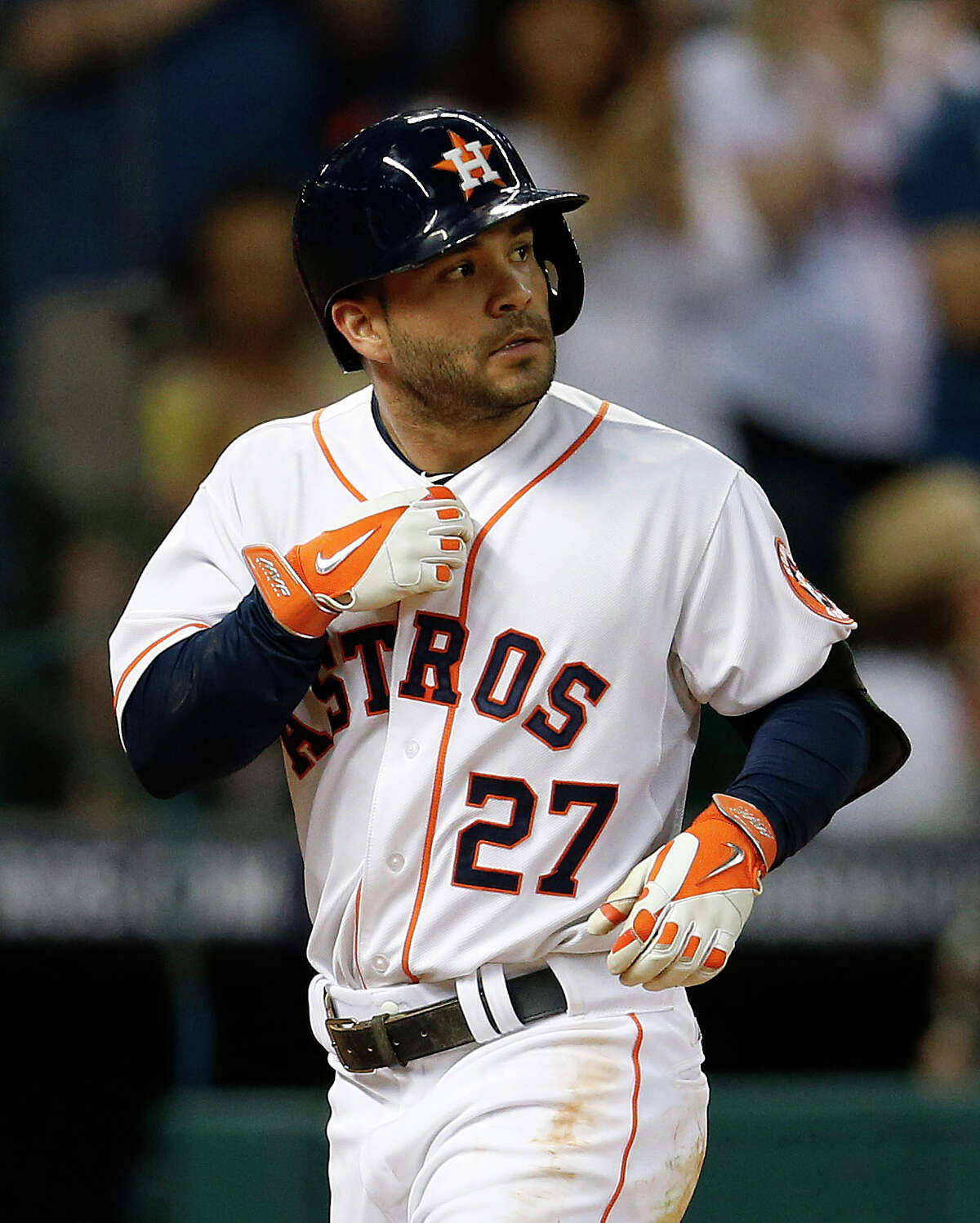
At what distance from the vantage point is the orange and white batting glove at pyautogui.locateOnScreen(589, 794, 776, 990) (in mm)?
2170

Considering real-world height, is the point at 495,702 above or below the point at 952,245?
below

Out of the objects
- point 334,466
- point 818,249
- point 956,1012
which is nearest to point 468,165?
point 334,466

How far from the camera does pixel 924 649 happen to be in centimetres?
496

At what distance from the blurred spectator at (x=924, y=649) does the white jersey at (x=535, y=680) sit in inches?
94.5

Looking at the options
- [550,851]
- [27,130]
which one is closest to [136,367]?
[27,130]

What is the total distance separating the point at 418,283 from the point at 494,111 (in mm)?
3127

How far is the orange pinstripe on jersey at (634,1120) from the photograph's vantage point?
92.0 inches

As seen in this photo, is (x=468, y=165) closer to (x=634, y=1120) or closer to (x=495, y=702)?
(x=495, y=702)

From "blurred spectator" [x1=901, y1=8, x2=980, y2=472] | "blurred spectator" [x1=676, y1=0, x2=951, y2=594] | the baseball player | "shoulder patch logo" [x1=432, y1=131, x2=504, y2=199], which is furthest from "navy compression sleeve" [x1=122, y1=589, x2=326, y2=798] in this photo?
"blurred spectator" [x1=901, y1=8, x2=980, y2=472]

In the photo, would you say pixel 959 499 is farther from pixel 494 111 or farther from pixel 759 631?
pixel 759 631

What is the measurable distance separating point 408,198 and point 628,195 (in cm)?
300

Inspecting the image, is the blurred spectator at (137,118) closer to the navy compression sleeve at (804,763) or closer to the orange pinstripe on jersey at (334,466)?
the orange pinstripe on jersey at (334,466)

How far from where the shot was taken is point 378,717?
2.49m

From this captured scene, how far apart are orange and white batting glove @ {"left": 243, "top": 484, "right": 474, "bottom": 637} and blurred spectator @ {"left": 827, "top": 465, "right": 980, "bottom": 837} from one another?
2.61 meters
